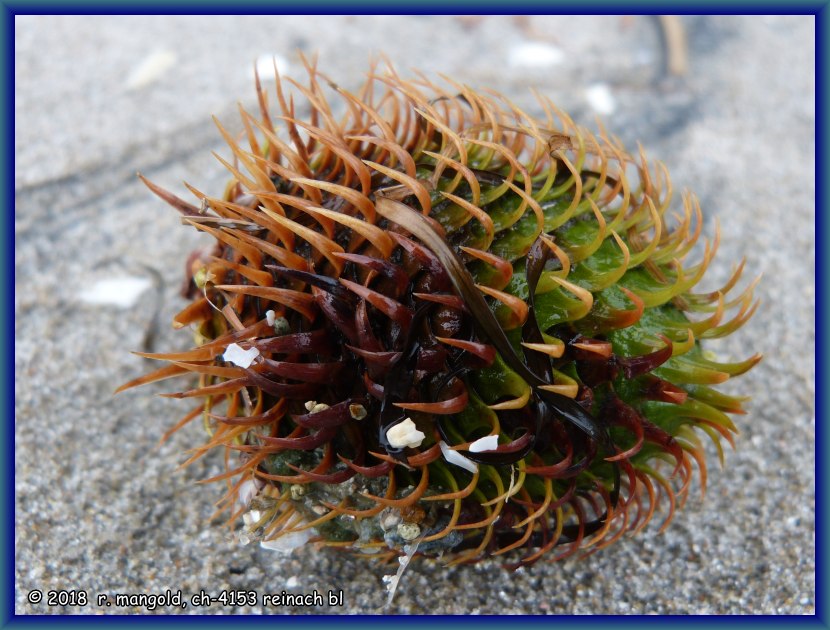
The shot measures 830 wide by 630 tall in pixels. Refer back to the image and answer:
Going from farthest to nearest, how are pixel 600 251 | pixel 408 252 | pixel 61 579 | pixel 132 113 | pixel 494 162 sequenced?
pixel 132 113, pixel 61 579, pixel 494 162, pixel 600 251, pixel 408 252

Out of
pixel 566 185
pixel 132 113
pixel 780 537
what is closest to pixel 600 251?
pixel 566 185

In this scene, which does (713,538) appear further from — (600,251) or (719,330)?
(600,251)

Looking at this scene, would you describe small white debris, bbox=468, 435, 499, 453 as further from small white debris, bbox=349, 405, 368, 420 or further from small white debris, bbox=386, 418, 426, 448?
small white debris, bbox=349, 405, 368, 420

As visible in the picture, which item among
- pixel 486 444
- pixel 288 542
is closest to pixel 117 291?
pixel 288 542

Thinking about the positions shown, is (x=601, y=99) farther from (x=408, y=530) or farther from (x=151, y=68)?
(x=408, y=530)

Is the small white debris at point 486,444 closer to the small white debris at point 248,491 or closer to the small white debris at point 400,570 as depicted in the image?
the small white debris at point 400,570

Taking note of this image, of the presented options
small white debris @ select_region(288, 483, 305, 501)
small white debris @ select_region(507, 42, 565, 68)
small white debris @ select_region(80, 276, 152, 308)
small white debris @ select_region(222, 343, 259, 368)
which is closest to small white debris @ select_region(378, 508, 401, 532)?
small white debris @ select_region(288, 483, 305, 501)
